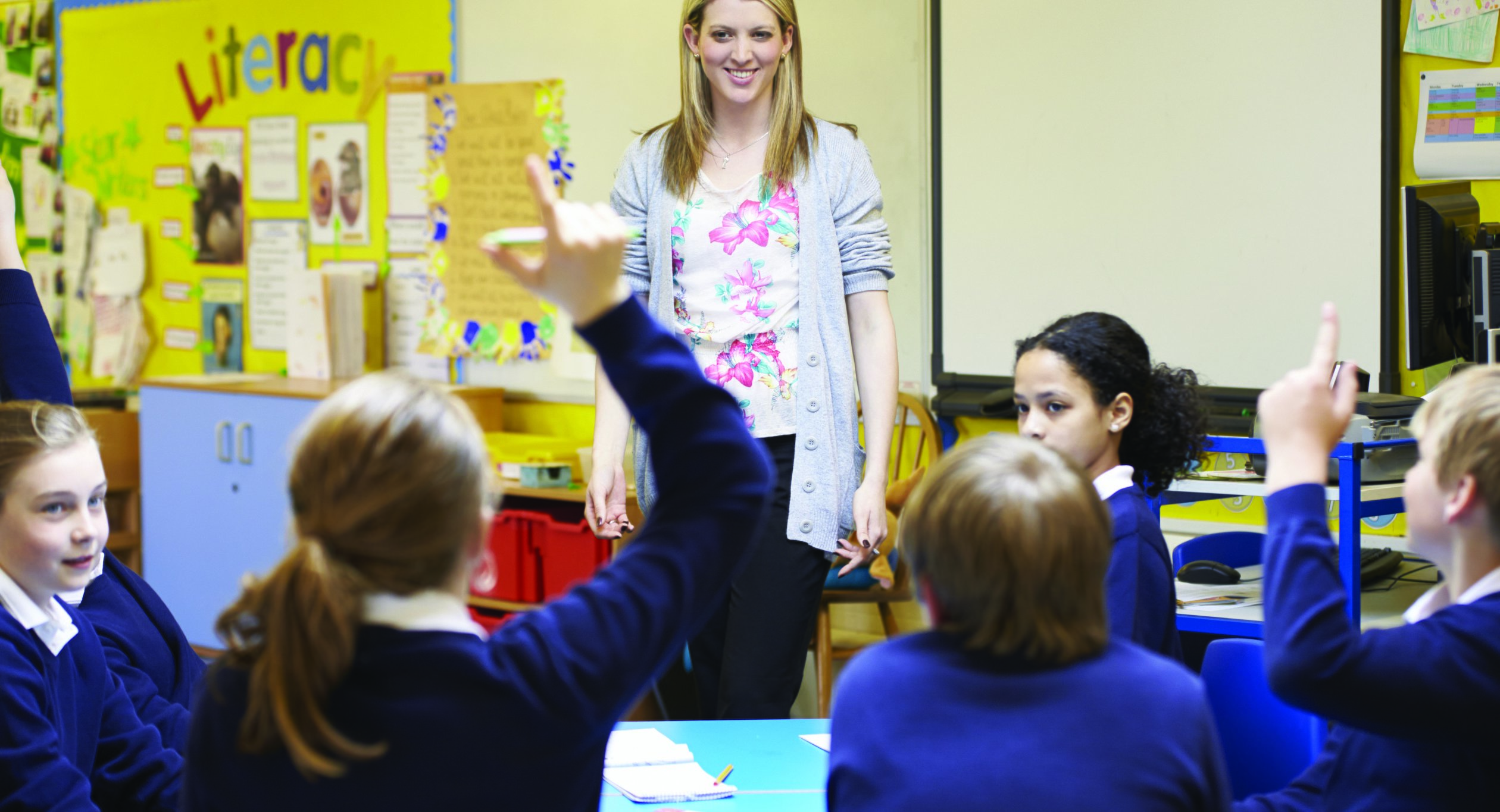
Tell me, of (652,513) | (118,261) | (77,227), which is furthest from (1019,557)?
(77,227)

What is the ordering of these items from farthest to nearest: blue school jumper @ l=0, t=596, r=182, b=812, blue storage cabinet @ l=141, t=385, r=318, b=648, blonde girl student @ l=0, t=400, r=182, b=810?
blue storage cabinet @ l=141, t=385, r=318, b=648 → blonde girl student @ l=0, t=400, r=182, b=810 → blue school jumper @ l=0, t=596, r=182, b=812

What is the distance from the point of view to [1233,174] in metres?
3.09

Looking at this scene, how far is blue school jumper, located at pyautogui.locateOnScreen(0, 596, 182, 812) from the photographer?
1.23 metres

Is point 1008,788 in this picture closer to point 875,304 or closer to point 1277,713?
point 1277,713

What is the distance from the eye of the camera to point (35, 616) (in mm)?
1354

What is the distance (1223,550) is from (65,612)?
196 cm

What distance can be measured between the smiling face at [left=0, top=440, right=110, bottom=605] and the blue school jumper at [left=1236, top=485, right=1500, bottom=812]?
1138 millimetres

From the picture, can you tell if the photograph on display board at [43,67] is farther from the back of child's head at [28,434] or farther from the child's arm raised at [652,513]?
the child's arm raised at [652,513]

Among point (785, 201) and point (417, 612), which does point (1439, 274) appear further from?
point (417, 612)

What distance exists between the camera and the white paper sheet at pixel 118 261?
5195mm

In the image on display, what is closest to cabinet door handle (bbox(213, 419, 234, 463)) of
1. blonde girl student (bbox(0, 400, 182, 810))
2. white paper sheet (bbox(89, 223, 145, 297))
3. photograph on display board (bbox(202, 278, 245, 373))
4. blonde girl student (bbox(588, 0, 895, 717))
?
photograph on display board (bbox(202, 278, 245, 373))

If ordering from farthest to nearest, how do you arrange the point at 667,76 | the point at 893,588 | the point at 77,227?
the point at 77,227 → the point at 667,76 → the point at 893,588

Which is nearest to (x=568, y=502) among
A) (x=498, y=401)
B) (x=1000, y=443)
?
(x=498, y=401)

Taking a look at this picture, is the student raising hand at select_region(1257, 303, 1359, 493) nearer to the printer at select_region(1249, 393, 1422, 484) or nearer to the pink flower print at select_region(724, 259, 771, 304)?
the pink flower print at select_region(724, 259, 771, 304)
